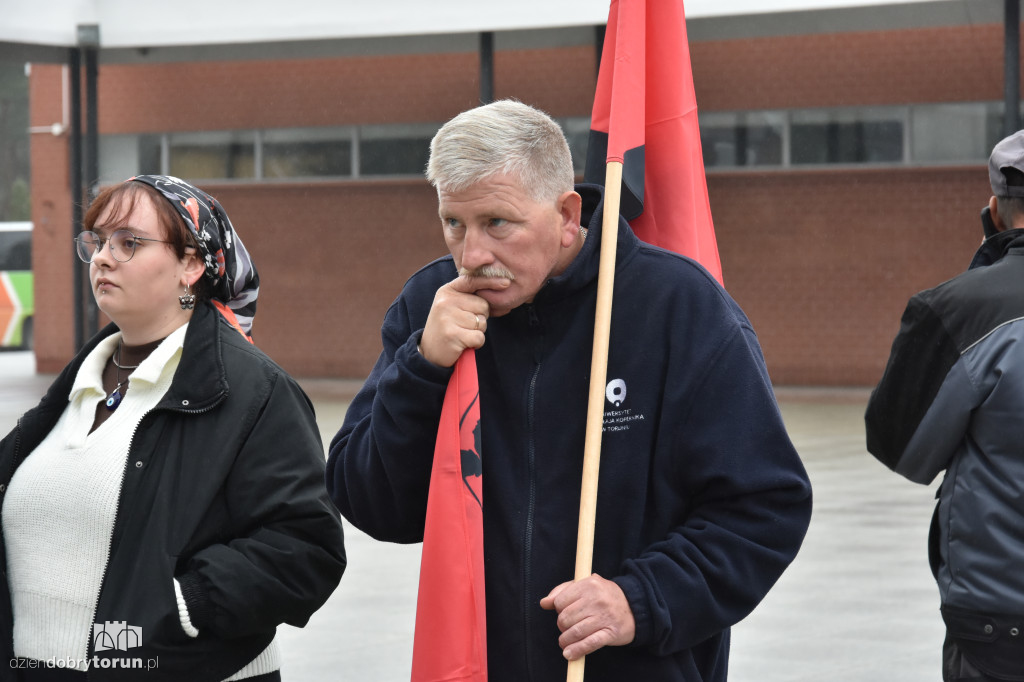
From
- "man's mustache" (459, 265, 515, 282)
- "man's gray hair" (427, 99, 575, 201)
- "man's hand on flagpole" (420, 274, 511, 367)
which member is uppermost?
"man's gray hair" (427, 99, 575, 201)

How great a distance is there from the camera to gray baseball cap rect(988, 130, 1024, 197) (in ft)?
10.0

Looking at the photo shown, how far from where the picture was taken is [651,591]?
7.47 feet

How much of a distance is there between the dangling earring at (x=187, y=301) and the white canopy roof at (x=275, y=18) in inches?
381

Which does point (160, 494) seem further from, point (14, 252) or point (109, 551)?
point (14, 252)

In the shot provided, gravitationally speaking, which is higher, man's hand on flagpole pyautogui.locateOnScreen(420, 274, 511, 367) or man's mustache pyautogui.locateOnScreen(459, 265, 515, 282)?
man's mustache pyautogui.locateOnScreen(459, 265, 515, 282)

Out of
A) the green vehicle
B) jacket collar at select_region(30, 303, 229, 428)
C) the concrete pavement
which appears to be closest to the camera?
jacket collar at select_region(30, 303, 229, 428)

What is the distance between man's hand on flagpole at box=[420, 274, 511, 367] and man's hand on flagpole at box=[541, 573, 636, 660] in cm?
46

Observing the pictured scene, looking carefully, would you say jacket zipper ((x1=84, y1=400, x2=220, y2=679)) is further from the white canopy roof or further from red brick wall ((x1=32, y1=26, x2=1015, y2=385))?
red brick wall ((x1=32, y1=26, x2=1015, y2=385))

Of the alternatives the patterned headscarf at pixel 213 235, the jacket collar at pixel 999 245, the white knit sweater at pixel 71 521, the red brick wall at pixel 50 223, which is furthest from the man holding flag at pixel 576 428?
the red brick wall at pixel 50 223

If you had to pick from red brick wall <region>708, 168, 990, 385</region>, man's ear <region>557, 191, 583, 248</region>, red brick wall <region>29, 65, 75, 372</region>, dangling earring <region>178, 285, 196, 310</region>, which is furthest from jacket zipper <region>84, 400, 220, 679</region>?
red brick wall <region>29, 65, 75, 372</region>

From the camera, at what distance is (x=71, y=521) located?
9.06 feet

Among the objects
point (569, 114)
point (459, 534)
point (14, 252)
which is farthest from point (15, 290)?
point (459, 534)

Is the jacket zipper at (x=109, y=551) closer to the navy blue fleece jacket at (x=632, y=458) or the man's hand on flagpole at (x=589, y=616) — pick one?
the navy blue fleece jacket at (x=632, y=458)

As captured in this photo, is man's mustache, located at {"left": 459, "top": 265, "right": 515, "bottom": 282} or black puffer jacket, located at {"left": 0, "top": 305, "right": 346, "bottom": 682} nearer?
man's mustache, located at {"left": 459, "top": 265, "right": 515, "bottom": 282}
